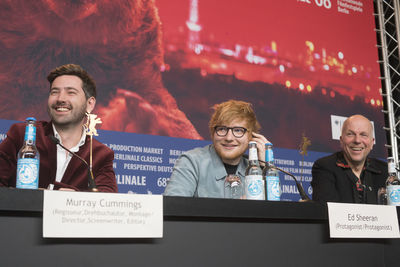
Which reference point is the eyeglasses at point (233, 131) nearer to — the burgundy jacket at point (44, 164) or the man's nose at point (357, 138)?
the burgundy jacket at point (44, 164)

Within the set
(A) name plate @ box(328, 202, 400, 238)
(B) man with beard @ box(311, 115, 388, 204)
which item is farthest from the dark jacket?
(A) name plate @ box(328, 202, 400, 238)

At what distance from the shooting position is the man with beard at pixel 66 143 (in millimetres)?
1904

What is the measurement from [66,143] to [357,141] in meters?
1.45

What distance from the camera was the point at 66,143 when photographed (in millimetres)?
2031

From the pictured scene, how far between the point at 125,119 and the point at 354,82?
6.68ft

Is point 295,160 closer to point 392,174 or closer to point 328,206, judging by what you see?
point 392,174

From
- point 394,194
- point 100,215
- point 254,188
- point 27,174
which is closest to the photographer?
point 100,215

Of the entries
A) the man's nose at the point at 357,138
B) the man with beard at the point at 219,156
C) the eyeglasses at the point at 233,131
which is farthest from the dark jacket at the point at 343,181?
the eyeglasses at the point at 233,131

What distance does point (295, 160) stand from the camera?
3.41 m

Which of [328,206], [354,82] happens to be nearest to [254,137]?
[328,206]

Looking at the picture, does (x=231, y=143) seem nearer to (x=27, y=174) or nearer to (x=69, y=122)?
(x=69, y=122)

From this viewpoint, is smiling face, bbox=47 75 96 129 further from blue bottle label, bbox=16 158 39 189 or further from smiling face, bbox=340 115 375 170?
smiling face, bbox=340 115 375 170

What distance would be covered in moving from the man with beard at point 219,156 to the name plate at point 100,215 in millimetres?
812

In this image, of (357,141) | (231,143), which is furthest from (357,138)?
(231,143)
